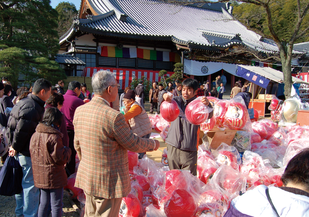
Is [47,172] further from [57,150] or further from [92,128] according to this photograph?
[92,128]

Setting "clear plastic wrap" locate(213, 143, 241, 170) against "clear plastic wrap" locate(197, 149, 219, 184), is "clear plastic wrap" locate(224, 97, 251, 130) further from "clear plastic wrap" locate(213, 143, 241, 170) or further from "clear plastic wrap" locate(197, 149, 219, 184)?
"clear plastic wrap" locate(197, 149, 219, 184)

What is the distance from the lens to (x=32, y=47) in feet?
36.8

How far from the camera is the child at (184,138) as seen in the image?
265cm

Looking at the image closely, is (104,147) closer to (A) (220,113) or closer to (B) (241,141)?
(A) (220,113)

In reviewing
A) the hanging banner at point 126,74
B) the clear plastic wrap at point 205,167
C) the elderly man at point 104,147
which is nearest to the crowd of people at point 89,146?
the elderly man at point 104,147

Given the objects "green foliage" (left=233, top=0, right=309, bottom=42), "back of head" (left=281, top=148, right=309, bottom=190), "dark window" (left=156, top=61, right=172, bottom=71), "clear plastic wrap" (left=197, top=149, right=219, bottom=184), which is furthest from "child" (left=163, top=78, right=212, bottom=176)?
"dark window" (left=156, top=61, right=172, bottom=71)

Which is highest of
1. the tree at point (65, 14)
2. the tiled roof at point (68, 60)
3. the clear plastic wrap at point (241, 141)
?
the tree at point (65, 14)

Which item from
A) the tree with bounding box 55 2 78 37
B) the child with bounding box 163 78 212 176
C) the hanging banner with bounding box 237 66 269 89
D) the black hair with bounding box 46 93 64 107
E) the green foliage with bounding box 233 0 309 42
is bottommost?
the child with bounding box 163 78 212 176

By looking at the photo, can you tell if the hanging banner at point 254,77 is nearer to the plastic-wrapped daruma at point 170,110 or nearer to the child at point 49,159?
the plastic-wrapped daruma at point 170,110

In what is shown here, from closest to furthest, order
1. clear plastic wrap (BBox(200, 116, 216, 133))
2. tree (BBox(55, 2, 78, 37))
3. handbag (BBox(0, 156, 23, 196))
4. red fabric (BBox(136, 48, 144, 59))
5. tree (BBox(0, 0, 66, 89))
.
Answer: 1. handbag (BBox(0, 156, 23, 196))
2. clear plastic wrap (BBox(200, 116, 216, 133))
3. tree (BBox(0, 0, 66, 89))
4. red fabric (BBox(136, 48, 144, 59))
5. tree (BBox(55, 2, 78, 37))

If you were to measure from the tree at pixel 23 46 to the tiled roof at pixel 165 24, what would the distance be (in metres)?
2.59

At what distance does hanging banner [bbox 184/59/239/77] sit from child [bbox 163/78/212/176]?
12339mm

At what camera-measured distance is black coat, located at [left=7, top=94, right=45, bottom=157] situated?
2404 millimetres

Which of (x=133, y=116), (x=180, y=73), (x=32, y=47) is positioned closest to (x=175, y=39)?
(x=180, y=73)
